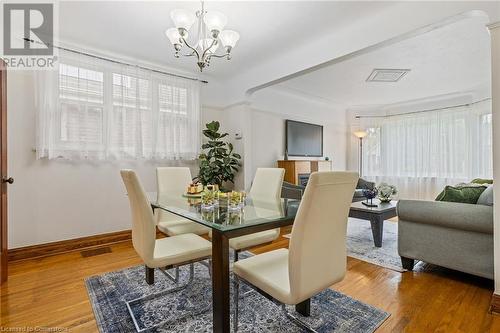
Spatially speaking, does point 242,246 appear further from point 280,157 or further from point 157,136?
point 280,157

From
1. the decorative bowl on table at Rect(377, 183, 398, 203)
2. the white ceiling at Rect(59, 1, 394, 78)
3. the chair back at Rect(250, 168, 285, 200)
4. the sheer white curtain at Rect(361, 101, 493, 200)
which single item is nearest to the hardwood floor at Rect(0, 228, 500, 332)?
the chair back at Rect(250, 168, 285, 200)

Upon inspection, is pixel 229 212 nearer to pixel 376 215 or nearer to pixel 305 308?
pixel 305 308

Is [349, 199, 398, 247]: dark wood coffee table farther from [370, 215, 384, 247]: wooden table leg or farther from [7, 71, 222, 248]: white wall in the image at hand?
[7, 71, 222, 248]: white wall

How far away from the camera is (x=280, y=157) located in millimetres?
5227

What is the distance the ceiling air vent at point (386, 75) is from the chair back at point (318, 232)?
3581 millimetres

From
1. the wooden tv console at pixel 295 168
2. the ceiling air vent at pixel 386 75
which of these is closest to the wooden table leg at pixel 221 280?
the wooden tv console at pixel 295 168

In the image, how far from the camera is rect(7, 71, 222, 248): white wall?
2.80 m

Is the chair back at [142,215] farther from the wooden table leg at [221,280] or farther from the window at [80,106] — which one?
the window at [80,106]

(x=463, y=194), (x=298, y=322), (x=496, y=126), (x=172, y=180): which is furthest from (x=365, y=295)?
(x=172, y=180)

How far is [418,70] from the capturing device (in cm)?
408

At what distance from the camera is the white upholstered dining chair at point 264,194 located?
2094 mm

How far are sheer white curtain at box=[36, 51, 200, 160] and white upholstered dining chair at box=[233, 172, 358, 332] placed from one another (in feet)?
8.83

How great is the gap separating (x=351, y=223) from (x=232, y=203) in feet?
10.4

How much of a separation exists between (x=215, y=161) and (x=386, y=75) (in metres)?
3.24
